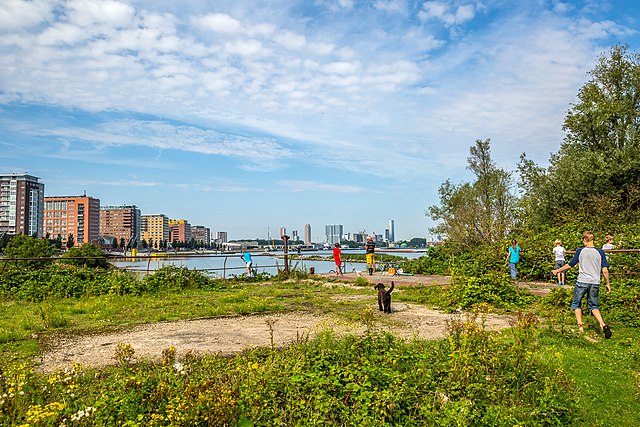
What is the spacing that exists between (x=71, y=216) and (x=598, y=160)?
155 meters

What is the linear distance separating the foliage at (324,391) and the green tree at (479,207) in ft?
57.5

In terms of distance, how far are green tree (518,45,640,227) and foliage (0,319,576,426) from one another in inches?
733

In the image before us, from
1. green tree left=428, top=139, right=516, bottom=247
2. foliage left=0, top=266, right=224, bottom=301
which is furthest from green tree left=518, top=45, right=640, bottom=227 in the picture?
foliage left=0, top=266, right=224, bottom=301

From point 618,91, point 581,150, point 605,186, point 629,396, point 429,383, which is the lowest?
point 629,396

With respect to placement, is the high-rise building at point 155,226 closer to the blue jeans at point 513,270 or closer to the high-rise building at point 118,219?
the high-rise building at point 118,219

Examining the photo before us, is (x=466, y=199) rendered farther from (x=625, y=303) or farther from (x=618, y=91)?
(x=625, y=303)

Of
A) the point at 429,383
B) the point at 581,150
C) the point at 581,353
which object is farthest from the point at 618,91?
Answer: the point at 429,383

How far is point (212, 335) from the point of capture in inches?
300

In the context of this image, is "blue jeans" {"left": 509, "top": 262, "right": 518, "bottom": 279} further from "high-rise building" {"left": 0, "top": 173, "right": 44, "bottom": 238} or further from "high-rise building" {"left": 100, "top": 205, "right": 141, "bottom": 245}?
"high-rise building" {"left": 100, "top": 205, "right": 141, "bottom": 245}

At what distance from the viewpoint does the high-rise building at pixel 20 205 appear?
419 ft

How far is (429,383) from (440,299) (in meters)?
7.75

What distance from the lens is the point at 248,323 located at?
888 cm

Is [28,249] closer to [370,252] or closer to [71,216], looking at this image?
[370,252]

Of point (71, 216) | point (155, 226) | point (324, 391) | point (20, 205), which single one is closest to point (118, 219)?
point (155, 226)
